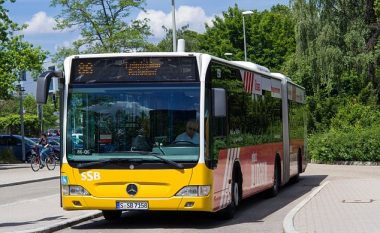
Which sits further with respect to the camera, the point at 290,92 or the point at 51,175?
the point at 51,175

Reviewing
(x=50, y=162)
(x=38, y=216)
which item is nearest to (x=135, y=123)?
(x=38, y=216)

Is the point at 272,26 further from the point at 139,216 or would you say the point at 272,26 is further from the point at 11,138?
the point at 139,216

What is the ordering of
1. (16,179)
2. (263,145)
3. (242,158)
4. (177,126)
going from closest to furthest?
(177,126) < (242,158) < (263,145) < (16,179)

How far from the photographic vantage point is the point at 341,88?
4556cm

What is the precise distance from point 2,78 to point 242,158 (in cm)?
2964

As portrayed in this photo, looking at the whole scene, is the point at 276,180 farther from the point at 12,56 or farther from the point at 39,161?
the point at 12,56

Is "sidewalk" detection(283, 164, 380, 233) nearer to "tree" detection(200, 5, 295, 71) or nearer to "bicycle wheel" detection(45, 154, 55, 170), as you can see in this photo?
"bicycle wheel" detection(45, 154, 55, 170)

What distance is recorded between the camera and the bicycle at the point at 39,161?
3344cm

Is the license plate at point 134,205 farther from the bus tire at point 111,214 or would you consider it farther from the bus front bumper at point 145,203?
the bus tire at point 111,214

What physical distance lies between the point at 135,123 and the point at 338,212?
13.5 ft

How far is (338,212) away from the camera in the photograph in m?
13.2

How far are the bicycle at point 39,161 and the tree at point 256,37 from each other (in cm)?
3572

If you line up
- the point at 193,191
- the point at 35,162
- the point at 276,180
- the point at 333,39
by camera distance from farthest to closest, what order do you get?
the point at 333,39, the point at 35,162, the point at 276,180, the point at 193,191

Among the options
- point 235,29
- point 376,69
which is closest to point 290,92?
point 376,69
